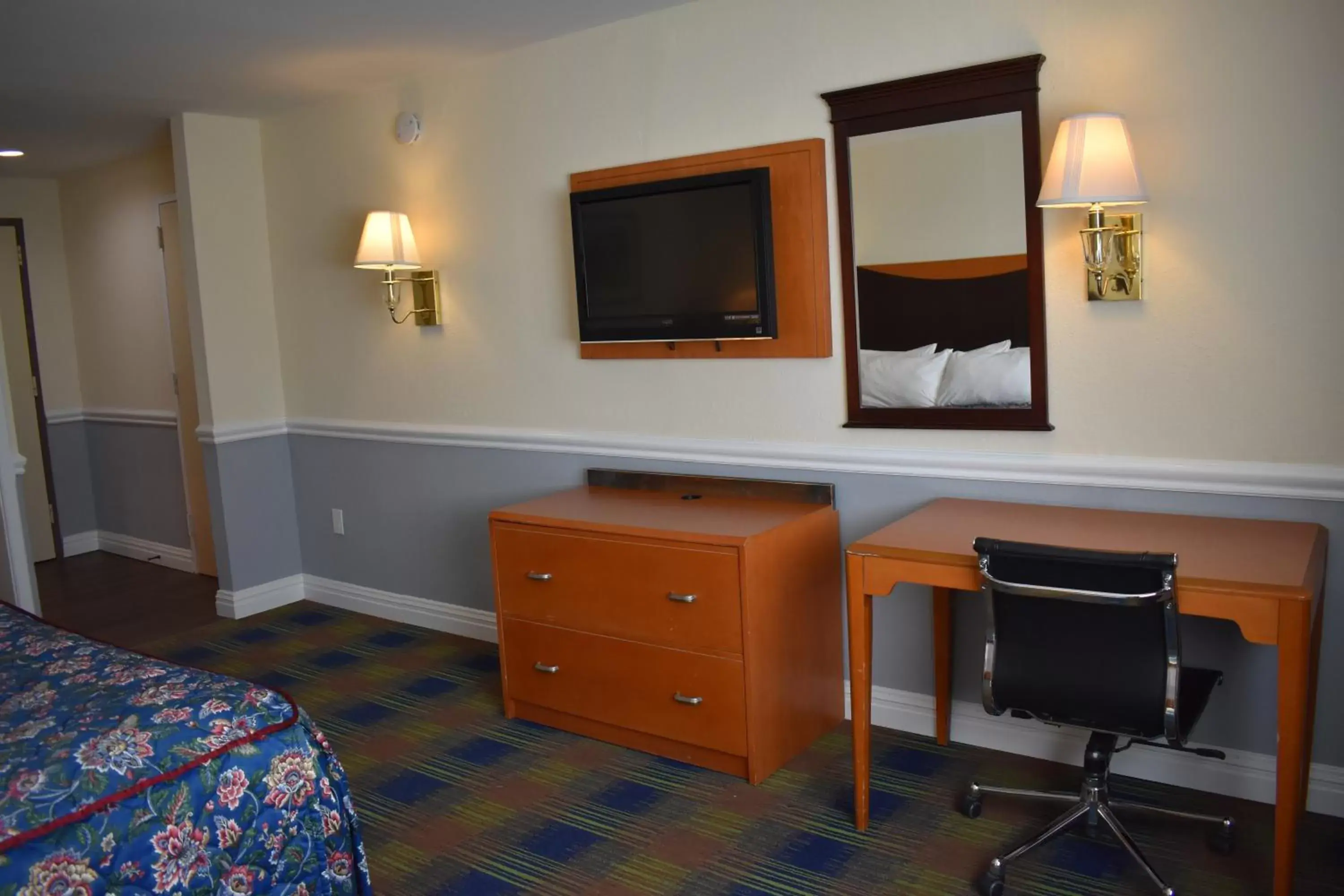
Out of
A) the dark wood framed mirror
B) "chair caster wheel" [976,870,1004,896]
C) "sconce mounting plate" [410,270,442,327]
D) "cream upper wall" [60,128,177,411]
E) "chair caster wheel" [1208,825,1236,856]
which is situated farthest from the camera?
"cream upper wall" [60,128,177,411]

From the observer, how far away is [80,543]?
21.5 ft

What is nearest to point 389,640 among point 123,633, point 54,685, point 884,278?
point 123,633

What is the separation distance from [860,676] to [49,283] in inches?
227

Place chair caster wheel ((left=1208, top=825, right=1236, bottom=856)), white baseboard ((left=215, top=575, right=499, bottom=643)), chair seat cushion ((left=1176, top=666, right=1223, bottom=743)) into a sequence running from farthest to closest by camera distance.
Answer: white baseboard ((left=215, top=575, right=499, bottom=643))
chair caster wheel ((left=1208, top=825, right=1236, bottom=856))
chair seat cushion ((left=1176, top=666, right=1223, bottom=743))

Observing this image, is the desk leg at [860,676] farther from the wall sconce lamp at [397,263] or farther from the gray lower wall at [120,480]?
the gray lower wall at [120,480]

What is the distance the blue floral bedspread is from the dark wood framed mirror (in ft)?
6.17

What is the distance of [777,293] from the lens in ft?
10.9

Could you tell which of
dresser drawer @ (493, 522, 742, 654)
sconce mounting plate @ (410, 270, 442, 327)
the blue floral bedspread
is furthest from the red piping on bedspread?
sconce mounting plate @ (410, 270, 442, 327)

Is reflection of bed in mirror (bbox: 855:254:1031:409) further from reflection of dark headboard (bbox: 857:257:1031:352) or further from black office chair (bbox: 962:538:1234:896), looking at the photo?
black office chair (bbox: 962:538:1234:896)

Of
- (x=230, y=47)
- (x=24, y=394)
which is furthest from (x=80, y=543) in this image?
(x=230, y=47)

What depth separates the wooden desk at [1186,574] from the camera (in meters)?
2.10

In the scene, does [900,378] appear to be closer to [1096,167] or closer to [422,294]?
[1096,167]

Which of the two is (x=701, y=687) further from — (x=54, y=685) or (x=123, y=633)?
(x=123, y=633)

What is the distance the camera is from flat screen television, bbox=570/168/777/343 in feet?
10.9
